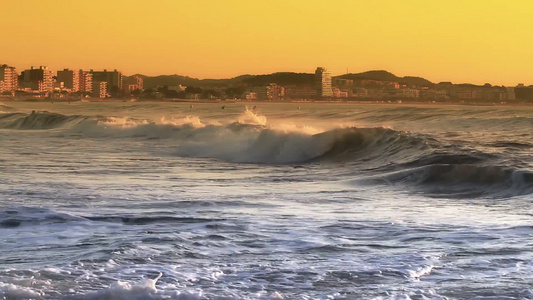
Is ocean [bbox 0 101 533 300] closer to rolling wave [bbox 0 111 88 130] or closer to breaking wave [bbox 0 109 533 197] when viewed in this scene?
breaking wave [bbox 0 109 533 197]

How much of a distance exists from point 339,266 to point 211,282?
1.46 metres

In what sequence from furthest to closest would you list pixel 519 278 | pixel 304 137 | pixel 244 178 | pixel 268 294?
pixel 304 137 → pixel 244 178 → pixel 519 278 → pixel 268 294

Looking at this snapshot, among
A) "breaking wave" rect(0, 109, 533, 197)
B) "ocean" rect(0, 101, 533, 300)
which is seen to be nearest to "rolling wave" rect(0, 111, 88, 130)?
"breaking wave" rect(0, 109, 533, 197)

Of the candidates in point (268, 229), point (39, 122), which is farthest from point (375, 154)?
point (39, 122)

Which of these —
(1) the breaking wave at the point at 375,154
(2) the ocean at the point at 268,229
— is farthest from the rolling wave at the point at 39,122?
(2) the ocean at the point at 268,229

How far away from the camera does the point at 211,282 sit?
780 cm

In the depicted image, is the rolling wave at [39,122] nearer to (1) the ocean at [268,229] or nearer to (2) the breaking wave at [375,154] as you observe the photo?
(2) the breaking wave at [375,154]

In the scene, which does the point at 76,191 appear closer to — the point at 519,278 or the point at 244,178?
the point at 244,178

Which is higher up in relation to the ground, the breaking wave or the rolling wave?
the breaking wave

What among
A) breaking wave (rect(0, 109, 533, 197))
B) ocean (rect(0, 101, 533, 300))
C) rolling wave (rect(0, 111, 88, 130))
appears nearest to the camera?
ocean (rect(0, 101, 533, 300))

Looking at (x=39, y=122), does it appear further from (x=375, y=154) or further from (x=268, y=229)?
(x=268, y=229)

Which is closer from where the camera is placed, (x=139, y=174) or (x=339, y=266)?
(x=339, y=266)

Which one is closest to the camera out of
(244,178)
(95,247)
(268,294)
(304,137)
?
(268,294)

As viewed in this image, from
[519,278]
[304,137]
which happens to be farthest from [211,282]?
[304,137]
